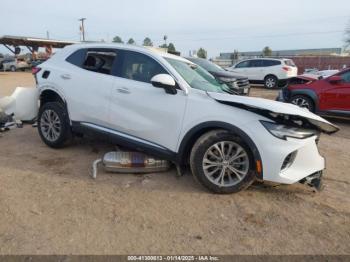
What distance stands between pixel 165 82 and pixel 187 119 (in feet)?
1.70

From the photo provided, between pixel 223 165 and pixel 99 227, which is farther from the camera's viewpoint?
pixel 223 165

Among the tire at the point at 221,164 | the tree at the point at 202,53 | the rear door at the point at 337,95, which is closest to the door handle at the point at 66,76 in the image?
the tire at the point at 221,164

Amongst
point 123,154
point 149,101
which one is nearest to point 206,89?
point 149,101

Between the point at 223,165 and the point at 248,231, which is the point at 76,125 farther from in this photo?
the point at 248,231

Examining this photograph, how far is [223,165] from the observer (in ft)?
12.4

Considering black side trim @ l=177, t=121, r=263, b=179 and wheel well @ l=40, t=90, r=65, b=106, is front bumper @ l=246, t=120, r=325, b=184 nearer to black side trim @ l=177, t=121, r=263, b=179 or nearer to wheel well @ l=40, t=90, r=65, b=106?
black side trim @ l=177, t=121, r=263, b=179

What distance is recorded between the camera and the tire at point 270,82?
17.8 meters

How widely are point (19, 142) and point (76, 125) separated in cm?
162

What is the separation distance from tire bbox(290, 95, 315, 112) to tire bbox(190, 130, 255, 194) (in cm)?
580

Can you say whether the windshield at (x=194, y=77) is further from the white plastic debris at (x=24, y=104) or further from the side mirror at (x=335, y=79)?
the side mirror at (x=335, y=79)

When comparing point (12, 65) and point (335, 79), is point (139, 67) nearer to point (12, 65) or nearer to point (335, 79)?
point (335, 79)

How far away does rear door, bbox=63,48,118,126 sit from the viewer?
4.56 m

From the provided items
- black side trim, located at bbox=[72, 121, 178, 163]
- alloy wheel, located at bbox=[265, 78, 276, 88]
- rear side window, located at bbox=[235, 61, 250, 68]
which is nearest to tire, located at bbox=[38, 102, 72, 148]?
black side trim, located at bbox=[72, 121, 178, 163]

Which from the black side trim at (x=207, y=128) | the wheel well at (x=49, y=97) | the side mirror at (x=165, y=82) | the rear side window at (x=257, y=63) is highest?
the rear side window at (x=257, y=63)
